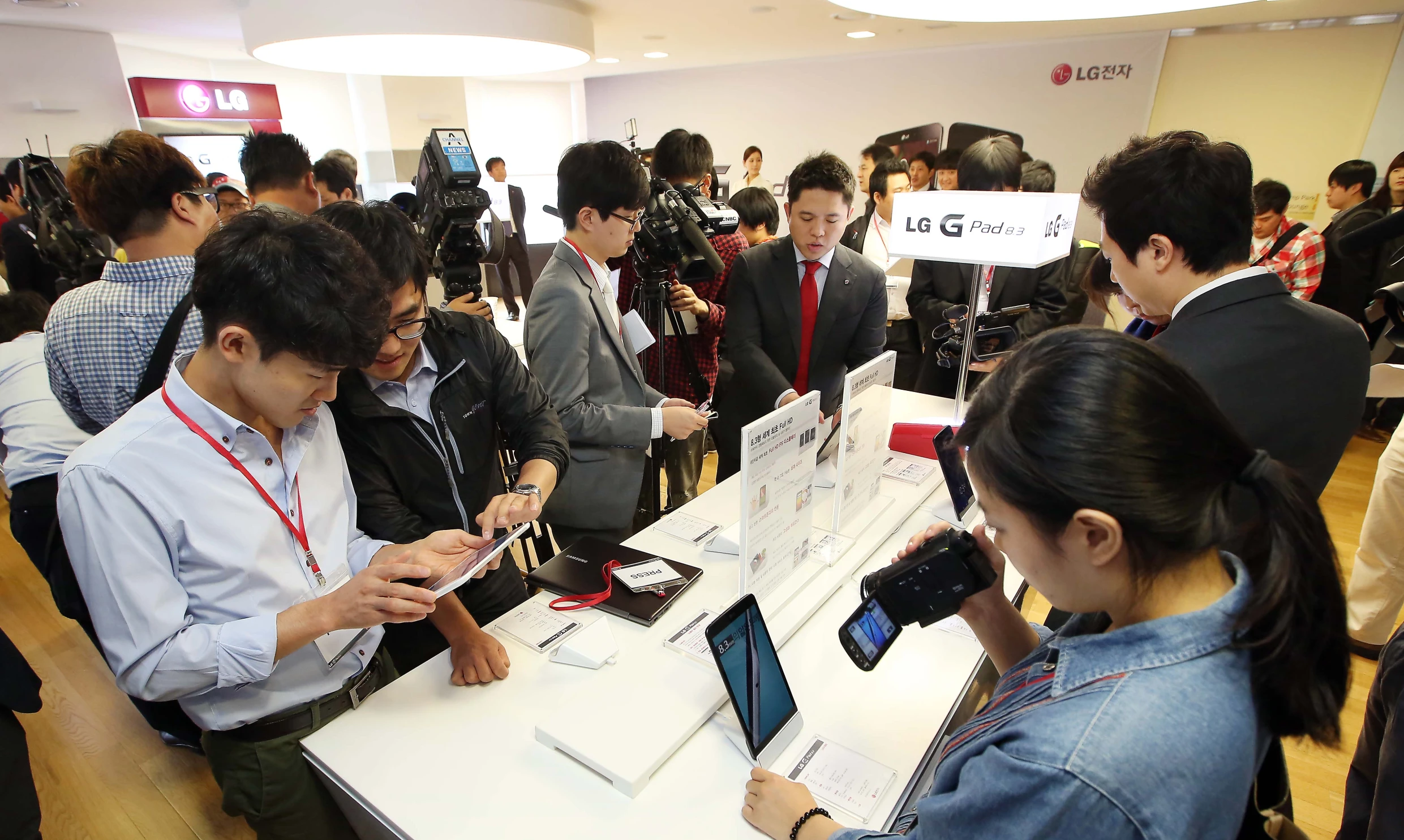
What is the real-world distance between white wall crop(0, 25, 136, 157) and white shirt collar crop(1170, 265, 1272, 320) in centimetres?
799

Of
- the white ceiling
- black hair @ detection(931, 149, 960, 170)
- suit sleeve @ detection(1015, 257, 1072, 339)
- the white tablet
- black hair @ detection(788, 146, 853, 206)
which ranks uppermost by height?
the white ceiling

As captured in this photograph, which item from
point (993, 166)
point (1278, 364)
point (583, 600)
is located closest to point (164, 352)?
point (583, 600)

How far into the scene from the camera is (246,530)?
106 cm

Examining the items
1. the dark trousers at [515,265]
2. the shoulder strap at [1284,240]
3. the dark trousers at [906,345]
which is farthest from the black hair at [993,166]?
the dark trousers at [515,265]

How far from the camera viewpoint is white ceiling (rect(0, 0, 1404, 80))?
5223 millimetres

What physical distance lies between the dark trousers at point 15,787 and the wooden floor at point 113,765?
2.72 ft

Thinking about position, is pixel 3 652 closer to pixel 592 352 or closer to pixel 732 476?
pixel 592 352

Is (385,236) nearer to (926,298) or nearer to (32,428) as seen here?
(32,428)

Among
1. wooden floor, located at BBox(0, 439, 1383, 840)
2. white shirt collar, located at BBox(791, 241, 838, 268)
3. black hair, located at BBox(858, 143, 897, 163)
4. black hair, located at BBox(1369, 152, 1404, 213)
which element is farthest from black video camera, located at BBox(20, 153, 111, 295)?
black hair, located at BBox(1369, 152, 1404, 213)

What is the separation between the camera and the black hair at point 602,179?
1867mm

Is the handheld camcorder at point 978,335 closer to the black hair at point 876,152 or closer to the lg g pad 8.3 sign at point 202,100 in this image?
the black hair at point 876,152

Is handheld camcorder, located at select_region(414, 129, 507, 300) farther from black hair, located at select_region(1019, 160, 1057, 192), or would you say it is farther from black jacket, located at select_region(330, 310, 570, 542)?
black hair, located at select_region(1019, 160, 1057, 192)

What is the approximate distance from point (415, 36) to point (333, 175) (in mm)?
875

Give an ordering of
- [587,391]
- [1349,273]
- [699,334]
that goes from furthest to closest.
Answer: [1349,273], [699,334], [587,391]
